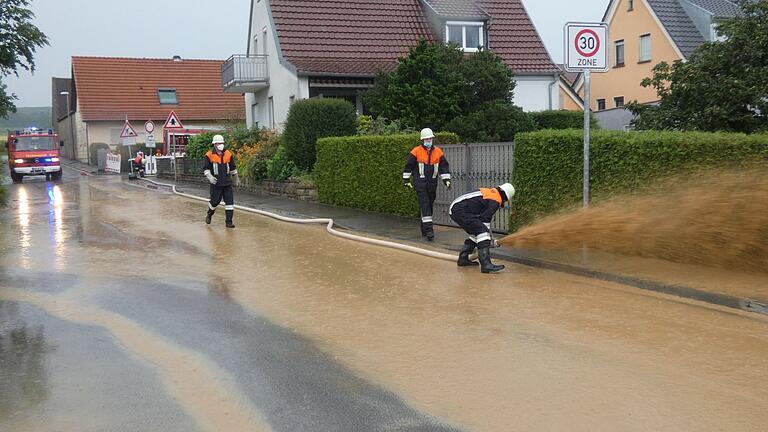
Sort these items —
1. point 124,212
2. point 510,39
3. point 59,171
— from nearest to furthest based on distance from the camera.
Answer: point 124,212 → point 510,39 → point 59,171

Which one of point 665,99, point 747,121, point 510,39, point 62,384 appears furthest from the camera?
point 510,39

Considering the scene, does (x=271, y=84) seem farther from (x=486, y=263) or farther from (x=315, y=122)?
(x=486, y=263)

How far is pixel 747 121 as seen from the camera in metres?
12.1

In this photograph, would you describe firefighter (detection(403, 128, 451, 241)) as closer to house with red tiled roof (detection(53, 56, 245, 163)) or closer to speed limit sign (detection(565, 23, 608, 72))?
speed limit sign (detection(565, 23, 608, 72))

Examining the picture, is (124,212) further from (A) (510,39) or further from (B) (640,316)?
(A) (510,39)

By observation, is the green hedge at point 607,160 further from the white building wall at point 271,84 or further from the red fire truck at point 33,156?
the red fire truck at point 33,156

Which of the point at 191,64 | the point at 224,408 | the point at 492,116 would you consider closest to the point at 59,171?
the point at 191,64

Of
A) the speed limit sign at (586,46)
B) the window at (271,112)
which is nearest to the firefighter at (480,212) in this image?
the speed limit sign at (586,46)

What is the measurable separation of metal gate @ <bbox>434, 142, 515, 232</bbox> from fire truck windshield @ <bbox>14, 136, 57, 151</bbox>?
31.0 meters

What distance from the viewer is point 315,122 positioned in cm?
2038

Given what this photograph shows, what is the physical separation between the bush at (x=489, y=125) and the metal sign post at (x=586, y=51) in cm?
992

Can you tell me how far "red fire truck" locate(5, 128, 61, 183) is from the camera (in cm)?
3831

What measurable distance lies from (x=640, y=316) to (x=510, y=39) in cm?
2521

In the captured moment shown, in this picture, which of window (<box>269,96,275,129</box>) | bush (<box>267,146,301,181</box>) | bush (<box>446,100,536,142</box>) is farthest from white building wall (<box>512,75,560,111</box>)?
bush (<box>267,146,301,181</box>)
